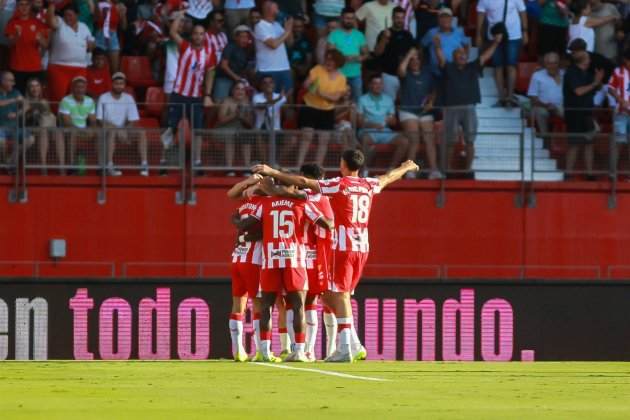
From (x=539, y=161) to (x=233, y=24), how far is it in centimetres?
509

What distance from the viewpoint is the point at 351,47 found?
25.3 meters

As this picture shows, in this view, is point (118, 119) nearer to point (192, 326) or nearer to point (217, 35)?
point (217, 35)

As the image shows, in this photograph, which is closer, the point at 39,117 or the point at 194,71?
the point at 39,117

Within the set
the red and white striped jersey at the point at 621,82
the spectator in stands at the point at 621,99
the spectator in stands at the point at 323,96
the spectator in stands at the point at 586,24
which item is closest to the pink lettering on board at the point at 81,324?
the spectator in stands at the point at 323,96

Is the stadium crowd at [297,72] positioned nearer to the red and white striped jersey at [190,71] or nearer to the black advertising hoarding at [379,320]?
the red and white striped jersey at [190,71]

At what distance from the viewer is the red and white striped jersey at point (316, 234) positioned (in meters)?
17.4

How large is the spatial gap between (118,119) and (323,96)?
2956 millimetres

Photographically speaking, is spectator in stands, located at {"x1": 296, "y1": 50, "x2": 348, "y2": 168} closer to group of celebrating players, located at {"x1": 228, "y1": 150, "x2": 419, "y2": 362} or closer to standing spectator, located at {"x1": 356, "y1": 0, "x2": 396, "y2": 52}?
standing spectator, located at {"x1": 356, "y1": 0, "x2": 396, "y2": 52}

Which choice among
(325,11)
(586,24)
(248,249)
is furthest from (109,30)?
(248,249)

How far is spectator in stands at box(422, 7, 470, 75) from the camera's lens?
25562 mm

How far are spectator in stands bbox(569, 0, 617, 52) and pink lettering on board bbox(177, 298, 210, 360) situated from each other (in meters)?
8.13

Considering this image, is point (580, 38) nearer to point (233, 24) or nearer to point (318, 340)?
point (233, 24)

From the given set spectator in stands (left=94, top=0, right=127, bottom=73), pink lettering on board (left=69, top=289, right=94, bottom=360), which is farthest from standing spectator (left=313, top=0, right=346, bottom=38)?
pink lettering on board (left=69, top=289, right=94, bottom=360)

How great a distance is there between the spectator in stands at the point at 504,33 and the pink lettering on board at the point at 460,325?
16.0ft
